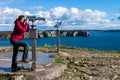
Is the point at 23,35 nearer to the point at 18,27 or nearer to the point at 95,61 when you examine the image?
the point at 18,27

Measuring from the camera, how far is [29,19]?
53.9 ft

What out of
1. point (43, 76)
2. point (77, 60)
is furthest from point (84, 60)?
point (43, 76)

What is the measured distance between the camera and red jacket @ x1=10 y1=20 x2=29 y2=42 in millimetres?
16172

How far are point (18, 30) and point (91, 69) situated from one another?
478 cm

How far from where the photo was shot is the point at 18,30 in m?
16.2

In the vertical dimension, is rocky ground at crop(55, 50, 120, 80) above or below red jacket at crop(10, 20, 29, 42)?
below

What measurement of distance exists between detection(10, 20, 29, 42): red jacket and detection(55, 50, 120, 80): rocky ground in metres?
2.31

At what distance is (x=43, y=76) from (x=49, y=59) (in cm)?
517

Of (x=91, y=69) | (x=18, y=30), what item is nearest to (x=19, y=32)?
(x=18, y=30)

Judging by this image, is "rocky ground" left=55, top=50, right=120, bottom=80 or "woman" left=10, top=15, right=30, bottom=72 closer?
"woman" left=10, top=15, right=30, bottom=72

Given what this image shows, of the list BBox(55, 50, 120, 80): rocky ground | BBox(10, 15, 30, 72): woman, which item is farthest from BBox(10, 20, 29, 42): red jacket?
BBox(55, 50, 120, 80): rocky ground

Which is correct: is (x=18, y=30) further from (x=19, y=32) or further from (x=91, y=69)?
(x=91, y=69)

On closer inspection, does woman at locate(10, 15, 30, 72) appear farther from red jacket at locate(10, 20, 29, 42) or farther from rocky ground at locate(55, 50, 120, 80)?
rocky ground at locate(55, 50, 120, 80)

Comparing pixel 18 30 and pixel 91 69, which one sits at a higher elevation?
pixel 18 30
